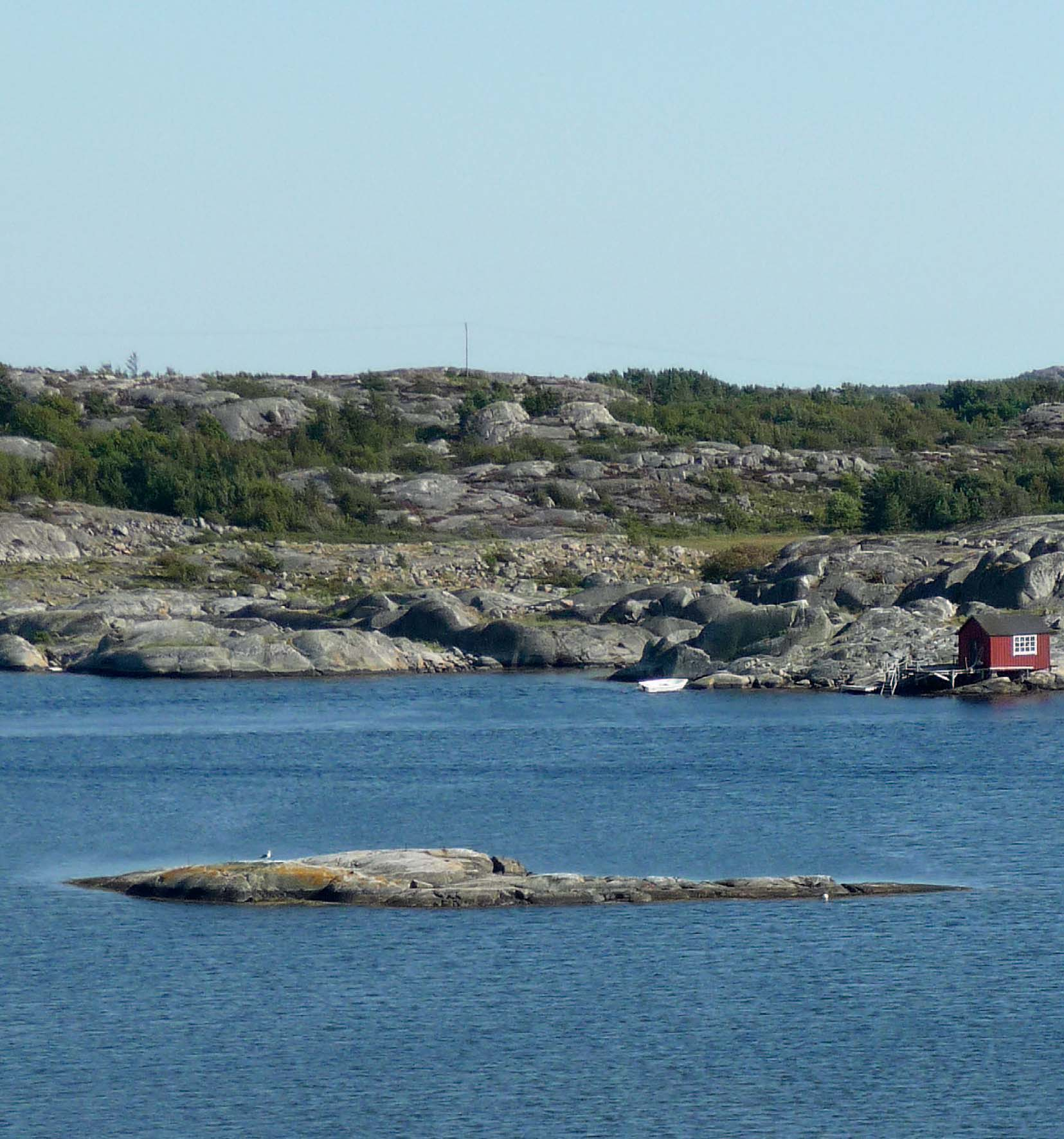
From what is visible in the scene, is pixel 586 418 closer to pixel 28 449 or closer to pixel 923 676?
pixel 28 449

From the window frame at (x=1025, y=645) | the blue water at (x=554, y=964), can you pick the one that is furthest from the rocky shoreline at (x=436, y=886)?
the window frame at (x=1025, y=645)

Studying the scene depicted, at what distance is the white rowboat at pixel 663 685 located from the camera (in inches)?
3302

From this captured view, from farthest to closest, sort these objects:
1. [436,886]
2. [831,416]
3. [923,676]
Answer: [831,416], [923,676], [436,886]

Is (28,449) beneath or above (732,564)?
above

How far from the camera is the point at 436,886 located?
41438 mm

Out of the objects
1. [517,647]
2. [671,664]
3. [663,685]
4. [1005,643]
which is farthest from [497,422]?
[1005,643]

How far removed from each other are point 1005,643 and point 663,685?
14.3 m

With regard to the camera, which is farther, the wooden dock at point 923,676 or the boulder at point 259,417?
the boulder at point 259,417

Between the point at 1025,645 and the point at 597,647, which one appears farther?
the point at 597,647

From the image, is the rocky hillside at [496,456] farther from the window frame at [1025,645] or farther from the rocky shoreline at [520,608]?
the window frame at [1025,645]

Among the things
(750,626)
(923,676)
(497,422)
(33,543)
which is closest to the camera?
(923,676)

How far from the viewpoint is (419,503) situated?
132875 mm

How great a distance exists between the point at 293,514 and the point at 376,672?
3852 cm

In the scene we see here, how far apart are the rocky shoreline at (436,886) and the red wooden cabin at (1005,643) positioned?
39964mm
